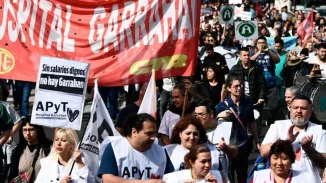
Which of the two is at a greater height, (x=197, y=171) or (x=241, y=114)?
(x=241, y=114)

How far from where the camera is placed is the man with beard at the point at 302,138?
6.79 m

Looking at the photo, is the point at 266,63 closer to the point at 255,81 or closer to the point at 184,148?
the point at 255,81

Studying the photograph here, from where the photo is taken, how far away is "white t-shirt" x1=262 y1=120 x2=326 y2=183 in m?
6.84

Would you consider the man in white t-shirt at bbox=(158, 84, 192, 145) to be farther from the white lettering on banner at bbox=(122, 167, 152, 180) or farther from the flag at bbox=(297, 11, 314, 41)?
the flag at bbox=(297, 11, 314, 41)

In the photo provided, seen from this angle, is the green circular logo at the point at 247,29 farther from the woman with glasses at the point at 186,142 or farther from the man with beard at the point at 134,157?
the man with beard at the point at 134,157

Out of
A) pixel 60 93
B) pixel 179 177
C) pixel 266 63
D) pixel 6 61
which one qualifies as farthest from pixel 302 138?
pixel 266 63

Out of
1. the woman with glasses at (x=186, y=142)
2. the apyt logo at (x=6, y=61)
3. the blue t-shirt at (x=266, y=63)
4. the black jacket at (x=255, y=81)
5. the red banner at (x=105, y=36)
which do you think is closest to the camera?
the woman with glasses at (x=186, y=142)

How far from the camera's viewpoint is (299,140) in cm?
695

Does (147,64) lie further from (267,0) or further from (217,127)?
(267,0)

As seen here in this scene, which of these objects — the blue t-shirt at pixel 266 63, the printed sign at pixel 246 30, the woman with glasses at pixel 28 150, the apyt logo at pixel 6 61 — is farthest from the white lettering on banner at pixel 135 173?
the printed sign at pixel 246 30

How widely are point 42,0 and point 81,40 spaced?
545 millimetres

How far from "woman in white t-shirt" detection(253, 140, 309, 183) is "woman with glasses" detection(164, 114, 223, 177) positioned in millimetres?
591

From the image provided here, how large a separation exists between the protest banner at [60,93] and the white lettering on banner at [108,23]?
52.0 inches

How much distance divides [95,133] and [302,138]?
180cm
